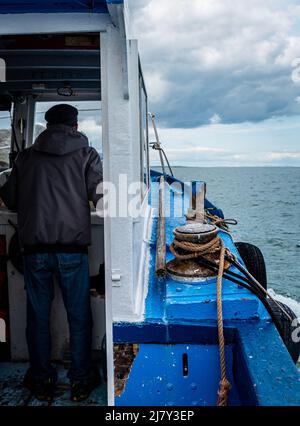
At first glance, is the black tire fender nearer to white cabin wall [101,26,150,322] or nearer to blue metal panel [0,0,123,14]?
white cabin wall [101,26,150,322]

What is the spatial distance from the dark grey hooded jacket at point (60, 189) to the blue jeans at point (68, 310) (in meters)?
0.21

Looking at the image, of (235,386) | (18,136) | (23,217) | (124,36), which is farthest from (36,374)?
(18,136)

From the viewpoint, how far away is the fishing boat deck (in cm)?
321

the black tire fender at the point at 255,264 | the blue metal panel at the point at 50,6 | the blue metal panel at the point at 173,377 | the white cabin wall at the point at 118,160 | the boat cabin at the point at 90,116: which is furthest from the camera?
the black tire fender at the point at 255,264

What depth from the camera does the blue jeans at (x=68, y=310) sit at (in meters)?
3.19

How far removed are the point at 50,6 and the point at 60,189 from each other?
122 centimetres

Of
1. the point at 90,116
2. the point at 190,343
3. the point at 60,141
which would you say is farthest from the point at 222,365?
→ the point at 90,116

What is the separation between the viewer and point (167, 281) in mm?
3172

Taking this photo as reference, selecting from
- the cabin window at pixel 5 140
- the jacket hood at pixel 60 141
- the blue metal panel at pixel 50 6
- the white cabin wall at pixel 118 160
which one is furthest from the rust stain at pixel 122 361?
the cabin window at pixel 5 140

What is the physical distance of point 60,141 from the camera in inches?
121

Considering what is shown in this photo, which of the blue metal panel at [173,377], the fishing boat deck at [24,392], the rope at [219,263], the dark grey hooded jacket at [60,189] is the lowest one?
the fishing boat deck at [24,392]

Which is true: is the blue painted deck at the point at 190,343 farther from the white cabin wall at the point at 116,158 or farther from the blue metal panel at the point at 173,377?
the white cabin wall at the point at 116,158

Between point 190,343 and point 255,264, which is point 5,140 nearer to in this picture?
point 255,264
